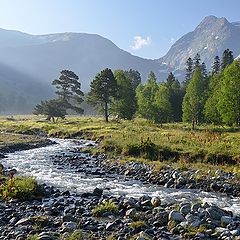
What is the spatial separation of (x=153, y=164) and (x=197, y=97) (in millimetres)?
49691

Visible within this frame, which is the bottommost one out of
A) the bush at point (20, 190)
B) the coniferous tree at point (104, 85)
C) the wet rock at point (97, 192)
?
the wet rock at point (97, 192)

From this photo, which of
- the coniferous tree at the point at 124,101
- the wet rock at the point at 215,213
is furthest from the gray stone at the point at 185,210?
the coniferous tree at the point at 124,101

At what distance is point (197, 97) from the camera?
242ft

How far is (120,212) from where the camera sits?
15.0 meters

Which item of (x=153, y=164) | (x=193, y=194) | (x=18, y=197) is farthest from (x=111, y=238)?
(x=153, y=164)

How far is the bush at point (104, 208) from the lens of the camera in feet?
48.0

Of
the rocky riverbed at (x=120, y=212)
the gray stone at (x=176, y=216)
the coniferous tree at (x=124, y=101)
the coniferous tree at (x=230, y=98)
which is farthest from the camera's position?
the coniferous tree at (x=124, y=101)

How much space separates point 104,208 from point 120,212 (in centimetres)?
69

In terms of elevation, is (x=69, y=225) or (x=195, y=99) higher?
(x=195, y=99)

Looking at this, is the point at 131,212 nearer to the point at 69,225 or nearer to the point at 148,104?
the point at 69,225

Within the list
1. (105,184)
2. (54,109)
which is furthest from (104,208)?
(54,109)

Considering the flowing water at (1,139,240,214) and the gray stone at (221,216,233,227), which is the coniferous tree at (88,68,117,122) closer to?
the flowing water at (1,139,240,214)

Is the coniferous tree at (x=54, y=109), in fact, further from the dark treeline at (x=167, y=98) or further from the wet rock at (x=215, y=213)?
the wet rock at (x=215, y=213)

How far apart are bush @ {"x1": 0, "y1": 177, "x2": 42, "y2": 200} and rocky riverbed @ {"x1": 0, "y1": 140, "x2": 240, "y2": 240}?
554 millimetres
